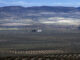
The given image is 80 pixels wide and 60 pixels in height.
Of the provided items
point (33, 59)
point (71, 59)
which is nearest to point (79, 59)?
point (71, 59)

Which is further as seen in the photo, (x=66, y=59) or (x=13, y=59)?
(x=66, y=59)

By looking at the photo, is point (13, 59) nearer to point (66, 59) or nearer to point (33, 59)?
point (33, 59)

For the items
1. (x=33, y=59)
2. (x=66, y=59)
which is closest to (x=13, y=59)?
(x=33, y=59)

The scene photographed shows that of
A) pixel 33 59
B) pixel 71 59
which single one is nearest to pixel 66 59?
pixel 71 59

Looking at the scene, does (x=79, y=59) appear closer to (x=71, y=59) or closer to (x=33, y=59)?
(x=71, y=59)

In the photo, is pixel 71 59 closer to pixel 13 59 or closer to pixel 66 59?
pixel 66 59

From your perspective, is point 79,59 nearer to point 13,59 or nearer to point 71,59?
point 71,59

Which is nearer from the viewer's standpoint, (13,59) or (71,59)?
(13,59)

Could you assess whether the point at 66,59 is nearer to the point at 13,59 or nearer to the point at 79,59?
the point at 79,59
